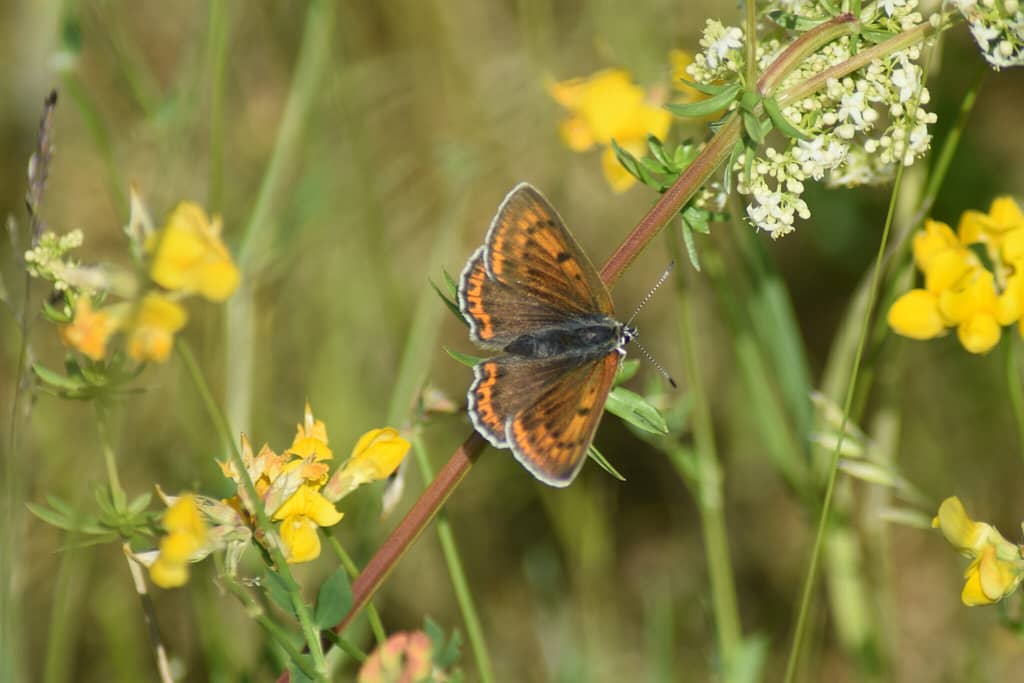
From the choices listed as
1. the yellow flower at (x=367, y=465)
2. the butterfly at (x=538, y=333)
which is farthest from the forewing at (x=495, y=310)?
the yellow flower at (x=367, y=465)

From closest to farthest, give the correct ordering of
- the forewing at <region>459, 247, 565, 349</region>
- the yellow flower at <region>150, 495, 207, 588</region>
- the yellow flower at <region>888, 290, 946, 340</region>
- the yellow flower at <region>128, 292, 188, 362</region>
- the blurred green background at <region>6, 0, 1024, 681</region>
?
the yellow flower at <region>128, 292, 188, 362</region> < the yellow flower at <region>150, 495, 207, 588</region> < the forewing at <region>459, 247, 565, 349</region> < the yellow flower at <region>888, 290, 946, 340</region> < the blurred green background at <region>6, 0, 1024, 681</region>

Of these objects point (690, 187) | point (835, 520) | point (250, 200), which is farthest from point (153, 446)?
point (690, 187)

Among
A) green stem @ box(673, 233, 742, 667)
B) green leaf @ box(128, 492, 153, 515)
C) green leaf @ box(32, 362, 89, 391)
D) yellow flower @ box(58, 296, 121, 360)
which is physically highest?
yellow flower @ box(58, 296, 121, 360)

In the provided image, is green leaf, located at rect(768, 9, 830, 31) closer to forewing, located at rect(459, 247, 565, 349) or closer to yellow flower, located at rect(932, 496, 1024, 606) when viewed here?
forewing, located at rect(459, 247, 565, 349)

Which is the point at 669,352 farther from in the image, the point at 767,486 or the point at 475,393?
the point at 475,393

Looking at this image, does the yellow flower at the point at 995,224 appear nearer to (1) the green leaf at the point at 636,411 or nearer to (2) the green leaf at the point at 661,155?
(2) the green leaf at the point at 661,155

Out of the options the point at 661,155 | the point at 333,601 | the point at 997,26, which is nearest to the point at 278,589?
the point at 333,601

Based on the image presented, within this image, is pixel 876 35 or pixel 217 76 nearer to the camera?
pixel 876 35

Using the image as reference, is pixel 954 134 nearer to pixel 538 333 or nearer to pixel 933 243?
pixel 933 243

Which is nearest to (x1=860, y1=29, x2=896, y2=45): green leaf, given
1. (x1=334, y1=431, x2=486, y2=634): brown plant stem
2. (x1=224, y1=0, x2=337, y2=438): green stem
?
(x1=334, y1=431, x2=486, y2=634): brown plant stem
